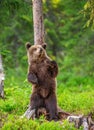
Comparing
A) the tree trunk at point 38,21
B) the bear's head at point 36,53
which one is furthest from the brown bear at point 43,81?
the tree trunk at point 38,21

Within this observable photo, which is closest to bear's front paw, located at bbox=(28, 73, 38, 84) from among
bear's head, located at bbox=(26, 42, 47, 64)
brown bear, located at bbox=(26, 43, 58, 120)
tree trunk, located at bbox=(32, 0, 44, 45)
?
brown bear, located at bbox=(26, 43, 58, 120)

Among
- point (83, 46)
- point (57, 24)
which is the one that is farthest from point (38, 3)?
point (57, 24)

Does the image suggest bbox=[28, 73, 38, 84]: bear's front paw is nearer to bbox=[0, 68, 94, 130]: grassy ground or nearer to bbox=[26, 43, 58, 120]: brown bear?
bbox=[26, 43, 58, 120]: brown bear

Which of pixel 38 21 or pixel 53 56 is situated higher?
pixel 38 21

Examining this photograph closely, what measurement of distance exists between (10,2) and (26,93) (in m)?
2.41

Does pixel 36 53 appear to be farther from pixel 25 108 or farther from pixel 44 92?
pixel 25 108

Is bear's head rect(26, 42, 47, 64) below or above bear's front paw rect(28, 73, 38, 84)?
above

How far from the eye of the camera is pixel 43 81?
11016mm

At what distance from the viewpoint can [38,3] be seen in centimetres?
1191

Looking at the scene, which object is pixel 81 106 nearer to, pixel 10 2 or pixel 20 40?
pixel 10 2

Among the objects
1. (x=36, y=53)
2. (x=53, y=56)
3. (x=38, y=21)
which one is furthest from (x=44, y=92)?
(x=53, y=56)

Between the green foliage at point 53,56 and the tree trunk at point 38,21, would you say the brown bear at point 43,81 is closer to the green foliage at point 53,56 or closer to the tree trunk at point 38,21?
the green foliage at point 53,56

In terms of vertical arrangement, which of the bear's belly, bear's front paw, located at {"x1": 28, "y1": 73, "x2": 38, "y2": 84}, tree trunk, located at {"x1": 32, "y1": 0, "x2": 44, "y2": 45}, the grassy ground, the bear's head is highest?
tree trunk, located at {"x1": 32, "y1": 0, "x2": 44, "y2": 45}

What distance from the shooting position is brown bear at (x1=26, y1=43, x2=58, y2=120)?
36.0ft
